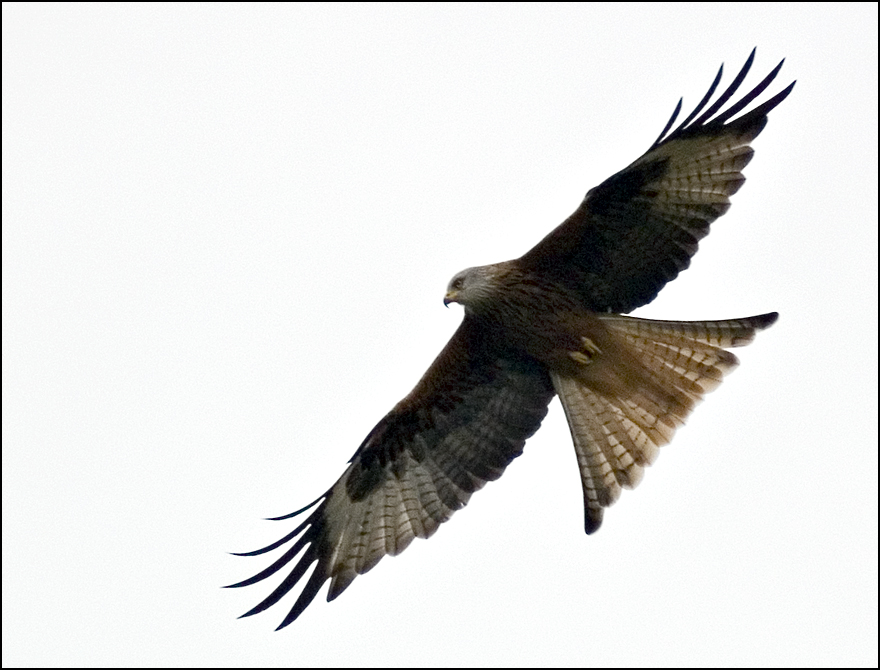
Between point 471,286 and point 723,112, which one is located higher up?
point 723,112

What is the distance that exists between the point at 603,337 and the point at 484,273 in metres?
0.82

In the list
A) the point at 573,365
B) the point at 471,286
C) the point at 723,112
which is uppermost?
the point at 723,112

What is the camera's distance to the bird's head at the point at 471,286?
29.9 feet

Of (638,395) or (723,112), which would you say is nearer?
(723,112)

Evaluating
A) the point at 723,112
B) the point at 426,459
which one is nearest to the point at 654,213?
the point at 723,112

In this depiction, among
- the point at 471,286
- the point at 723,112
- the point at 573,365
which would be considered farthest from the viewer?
the point at 573,365

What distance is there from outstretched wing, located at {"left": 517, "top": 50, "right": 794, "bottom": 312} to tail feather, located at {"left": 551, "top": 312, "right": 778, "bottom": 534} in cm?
27

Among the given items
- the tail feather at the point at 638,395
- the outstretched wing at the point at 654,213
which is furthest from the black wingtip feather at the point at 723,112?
the tail feather at the point at 638,395

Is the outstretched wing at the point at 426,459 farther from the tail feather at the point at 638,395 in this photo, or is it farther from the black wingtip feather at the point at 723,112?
the black wingtip feather at the point at 723,112

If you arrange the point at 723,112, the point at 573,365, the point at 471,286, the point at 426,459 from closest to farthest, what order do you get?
the point at 723,112 < the point at 471,286 < the point at 573,365 < the point at 426,459

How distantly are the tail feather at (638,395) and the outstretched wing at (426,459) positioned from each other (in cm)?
37

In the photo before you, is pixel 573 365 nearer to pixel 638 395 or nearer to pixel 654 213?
pixel 638 395

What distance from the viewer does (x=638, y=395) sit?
30.8ft

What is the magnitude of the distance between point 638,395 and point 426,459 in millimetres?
1467
